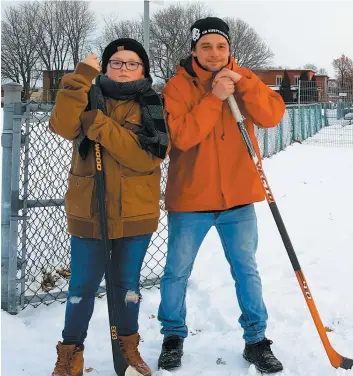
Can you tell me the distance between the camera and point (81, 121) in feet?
8.39

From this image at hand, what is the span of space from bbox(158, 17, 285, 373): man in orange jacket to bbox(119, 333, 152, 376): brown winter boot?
0.18 metres

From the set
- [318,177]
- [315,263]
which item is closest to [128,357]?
[315,263]

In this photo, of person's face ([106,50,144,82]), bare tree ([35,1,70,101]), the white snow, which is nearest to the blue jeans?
the white snow

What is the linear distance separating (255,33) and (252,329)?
176ft

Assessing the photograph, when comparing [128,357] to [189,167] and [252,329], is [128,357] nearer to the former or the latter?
[252,329]

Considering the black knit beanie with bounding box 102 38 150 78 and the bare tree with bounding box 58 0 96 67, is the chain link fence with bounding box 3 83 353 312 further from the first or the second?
the bare tree with bounding box 58 0 96 67

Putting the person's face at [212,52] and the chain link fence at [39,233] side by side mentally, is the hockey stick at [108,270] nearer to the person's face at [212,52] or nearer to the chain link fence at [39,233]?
the person's face at [212,52]

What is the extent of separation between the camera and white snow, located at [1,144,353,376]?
9.77 ft

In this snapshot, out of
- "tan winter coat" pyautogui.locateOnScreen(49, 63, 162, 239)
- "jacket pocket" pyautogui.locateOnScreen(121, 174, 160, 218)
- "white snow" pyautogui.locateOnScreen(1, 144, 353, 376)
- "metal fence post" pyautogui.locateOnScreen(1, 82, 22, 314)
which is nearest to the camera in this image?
"tan winter coat" pyautogui.locateOnScreen(49, 63, 162, 239)

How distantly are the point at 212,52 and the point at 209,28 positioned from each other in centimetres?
14

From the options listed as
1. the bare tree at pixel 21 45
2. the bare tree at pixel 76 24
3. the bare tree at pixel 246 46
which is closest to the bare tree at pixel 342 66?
the bare tree at pixel 246 46

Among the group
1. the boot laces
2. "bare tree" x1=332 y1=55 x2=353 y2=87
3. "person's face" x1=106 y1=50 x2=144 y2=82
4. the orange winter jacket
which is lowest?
the boot laces

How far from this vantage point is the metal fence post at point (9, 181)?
3.53 meters

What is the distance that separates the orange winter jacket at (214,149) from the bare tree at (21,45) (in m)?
42.8
